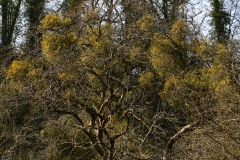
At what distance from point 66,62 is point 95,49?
1.39 m

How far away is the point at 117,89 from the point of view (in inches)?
260

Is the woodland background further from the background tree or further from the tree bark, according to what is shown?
the background tree

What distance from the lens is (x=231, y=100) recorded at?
17.4 feet

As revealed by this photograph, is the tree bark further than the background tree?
No

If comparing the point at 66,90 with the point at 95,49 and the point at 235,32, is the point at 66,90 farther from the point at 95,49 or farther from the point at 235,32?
the point at 235,32

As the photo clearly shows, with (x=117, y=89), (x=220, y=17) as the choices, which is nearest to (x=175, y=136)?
(x=117, y=89)

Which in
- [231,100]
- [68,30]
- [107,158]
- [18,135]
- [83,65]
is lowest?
[107,158]

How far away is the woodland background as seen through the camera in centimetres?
596

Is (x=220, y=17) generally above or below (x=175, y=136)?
above

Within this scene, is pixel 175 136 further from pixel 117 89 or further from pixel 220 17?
pixel 220 17

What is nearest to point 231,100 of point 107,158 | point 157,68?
point 107,158

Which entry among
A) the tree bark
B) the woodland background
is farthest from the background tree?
the tree bark

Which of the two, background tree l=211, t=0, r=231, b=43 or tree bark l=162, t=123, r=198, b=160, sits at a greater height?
background tree l=211, t=0, r=231, b=43

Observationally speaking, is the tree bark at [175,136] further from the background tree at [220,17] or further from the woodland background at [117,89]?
the background tree at [220,17]
